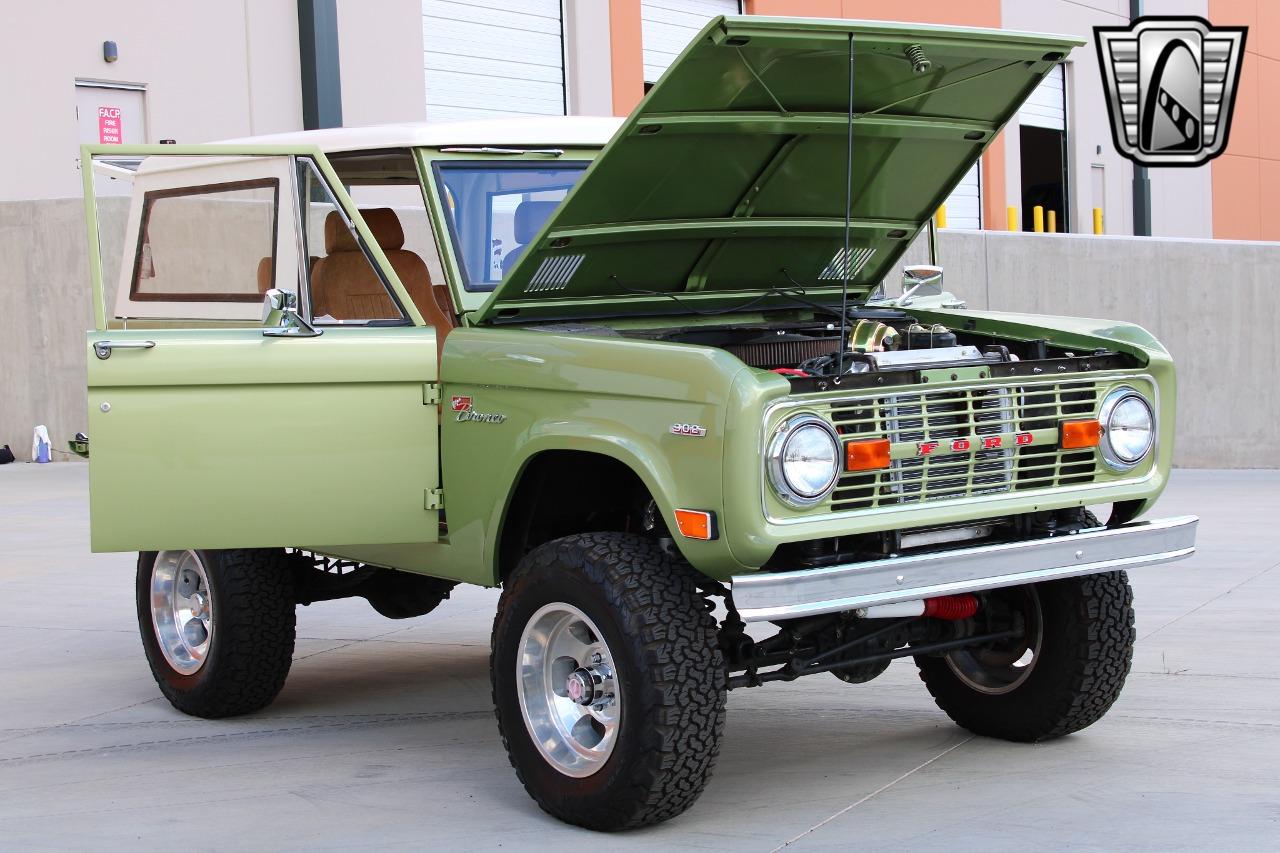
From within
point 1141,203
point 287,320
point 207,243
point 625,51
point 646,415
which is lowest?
point 646,415

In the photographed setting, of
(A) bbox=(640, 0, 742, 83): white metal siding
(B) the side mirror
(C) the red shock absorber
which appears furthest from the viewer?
(A) bbox=(640, 0, 742, 83): white metal siding

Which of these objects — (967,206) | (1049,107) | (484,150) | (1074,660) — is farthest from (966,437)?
(1049,107)

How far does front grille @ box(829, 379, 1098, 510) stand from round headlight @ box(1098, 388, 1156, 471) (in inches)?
1.9

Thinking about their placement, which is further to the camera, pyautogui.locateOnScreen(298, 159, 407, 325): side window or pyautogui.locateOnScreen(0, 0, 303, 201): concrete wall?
pyautogui.locateOnScreen(0, 0, 303, 201): concrete wall

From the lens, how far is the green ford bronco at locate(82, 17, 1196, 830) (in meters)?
4.37

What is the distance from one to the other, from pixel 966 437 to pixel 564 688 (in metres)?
1.35

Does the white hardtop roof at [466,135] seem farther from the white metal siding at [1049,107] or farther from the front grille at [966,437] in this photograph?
the white metal siding at [1049,107]

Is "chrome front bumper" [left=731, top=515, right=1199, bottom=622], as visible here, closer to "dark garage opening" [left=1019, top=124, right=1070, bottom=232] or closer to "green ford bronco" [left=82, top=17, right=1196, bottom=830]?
"green ford bronco" [left=82, top=17, right=1196, bottom=830]

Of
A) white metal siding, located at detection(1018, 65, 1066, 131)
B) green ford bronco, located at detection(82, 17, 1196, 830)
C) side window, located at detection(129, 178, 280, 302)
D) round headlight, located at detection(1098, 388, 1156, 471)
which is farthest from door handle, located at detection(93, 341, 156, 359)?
white metal siding, located at detection(1018, 65, 1066, 131)

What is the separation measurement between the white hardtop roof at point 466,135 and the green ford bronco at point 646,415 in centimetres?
1

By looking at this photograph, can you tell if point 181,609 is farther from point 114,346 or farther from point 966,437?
point 966,437

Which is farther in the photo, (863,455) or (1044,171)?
(1044,171)

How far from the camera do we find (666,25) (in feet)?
66.6

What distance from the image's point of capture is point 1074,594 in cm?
521
